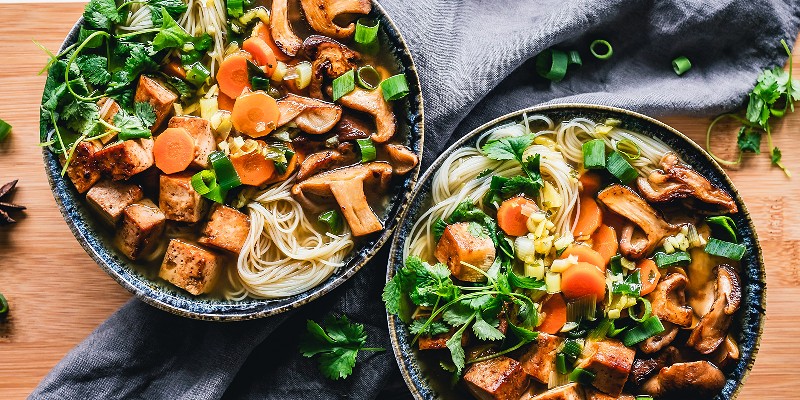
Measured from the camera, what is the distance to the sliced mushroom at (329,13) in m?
4.07

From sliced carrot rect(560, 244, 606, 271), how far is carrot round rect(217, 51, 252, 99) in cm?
214

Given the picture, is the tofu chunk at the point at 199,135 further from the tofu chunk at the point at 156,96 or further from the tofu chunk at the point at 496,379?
the tofu chunk at the point at 496,379

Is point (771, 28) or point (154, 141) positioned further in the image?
point (771, 28)

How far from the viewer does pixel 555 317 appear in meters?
4.04

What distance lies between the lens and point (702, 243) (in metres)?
4.08

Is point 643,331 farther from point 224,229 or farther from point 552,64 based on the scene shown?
point 224,229

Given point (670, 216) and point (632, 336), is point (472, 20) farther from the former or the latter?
point (632, 336)

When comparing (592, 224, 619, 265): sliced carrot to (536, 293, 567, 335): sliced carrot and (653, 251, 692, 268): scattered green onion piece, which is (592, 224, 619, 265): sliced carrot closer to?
(653, 251, 692, 268): scattered green onion piece

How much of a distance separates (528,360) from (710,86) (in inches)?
89.7

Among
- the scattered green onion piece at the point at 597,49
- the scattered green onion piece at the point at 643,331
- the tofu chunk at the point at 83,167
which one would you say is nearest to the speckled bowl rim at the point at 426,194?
the scattered green onion piece at the point at 643,331

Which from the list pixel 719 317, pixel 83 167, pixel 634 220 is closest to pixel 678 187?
pixel 634 220

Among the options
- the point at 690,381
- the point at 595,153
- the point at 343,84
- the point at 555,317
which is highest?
the point at 343,84

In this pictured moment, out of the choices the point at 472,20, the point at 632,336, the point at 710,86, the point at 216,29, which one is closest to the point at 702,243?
the point at 632,336

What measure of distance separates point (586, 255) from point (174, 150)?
2.49 m
